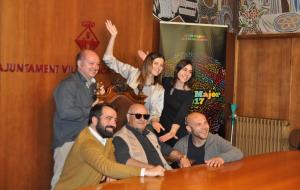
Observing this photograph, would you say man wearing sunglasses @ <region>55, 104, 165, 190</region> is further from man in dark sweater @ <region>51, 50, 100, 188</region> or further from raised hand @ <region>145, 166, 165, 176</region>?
man in dark sweater @ <region>51, 50, 100, 188</region>

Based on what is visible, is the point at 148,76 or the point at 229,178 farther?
the point at 148,76

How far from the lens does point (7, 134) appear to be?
12.2 ft

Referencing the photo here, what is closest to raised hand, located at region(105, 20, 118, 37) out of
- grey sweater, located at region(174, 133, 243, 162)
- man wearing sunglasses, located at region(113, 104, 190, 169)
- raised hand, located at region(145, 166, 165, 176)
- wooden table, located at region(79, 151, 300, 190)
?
man wearing sunglasses, located at region(113, 104, 190, 169)

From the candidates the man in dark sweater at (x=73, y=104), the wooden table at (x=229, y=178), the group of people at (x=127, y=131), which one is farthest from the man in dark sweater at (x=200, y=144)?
the man in dark sweater at (x=73, y=104)

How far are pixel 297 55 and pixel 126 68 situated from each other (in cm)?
281

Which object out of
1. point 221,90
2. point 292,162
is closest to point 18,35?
point 292,162

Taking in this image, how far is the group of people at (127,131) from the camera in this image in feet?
8.94

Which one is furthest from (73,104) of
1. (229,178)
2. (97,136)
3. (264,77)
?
(264,77)

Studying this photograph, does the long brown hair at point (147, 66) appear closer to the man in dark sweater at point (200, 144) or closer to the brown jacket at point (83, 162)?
the man in dark sweater at point (200, 144)

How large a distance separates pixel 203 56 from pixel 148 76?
1752 millimetres

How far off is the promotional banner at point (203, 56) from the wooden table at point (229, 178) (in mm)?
2307

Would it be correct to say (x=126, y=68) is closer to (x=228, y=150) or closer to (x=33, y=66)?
(x=33, y=66)

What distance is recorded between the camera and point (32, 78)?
3.92 meters

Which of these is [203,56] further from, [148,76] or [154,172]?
[154,172]
